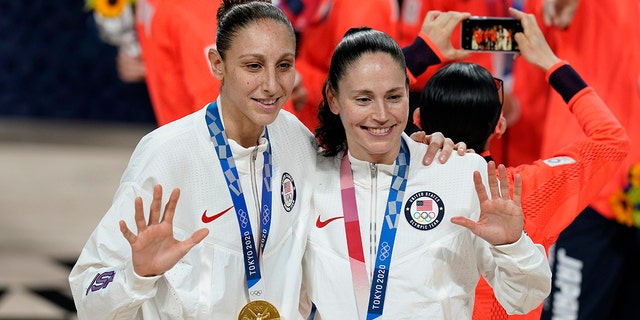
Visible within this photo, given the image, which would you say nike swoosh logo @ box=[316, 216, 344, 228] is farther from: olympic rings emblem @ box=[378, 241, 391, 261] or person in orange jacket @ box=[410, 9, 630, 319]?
person in orange jacket @ box=[410, 9, 630, 319]

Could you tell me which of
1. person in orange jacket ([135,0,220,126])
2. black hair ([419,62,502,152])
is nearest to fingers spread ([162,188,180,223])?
black hair ([419,62,502,152])

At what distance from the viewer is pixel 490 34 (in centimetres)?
403

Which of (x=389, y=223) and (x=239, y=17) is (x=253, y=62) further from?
(x=389, y=223)

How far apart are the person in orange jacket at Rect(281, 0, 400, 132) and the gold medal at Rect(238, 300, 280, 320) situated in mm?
1462

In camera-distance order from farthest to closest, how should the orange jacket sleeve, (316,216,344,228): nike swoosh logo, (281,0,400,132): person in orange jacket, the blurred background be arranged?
the blurred background < (281,0,400,132): person in orange jacket < the orange jacket sleeve < (316,216,344,228): nike swoosh logo

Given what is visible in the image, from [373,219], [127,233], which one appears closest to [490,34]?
[373,219]

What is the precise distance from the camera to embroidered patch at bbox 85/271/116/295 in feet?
10.1

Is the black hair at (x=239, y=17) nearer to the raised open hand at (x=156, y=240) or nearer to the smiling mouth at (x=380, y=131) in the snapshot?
the smiling mouth at (x=380, y=131)

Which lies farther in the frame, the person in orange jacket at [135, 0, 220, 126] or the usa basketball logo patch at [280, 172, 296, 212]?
the person in orange jacket at [135, 0, 220, 126]

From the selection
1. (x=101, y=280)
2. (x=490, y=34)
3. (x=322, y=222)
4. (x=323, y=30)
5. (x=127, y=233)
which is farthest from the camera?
(x=323, y=30)

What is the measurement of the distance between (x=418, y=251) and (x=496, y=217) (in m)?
0.26

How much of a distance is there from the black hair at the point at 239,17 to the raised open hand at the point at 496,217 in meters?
0.68


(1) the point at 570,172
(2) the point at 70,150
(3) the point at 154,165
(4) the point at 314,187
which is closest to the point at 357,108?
(4) the point at 314,187

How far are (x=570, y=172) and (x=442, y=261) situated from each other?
696 mm
